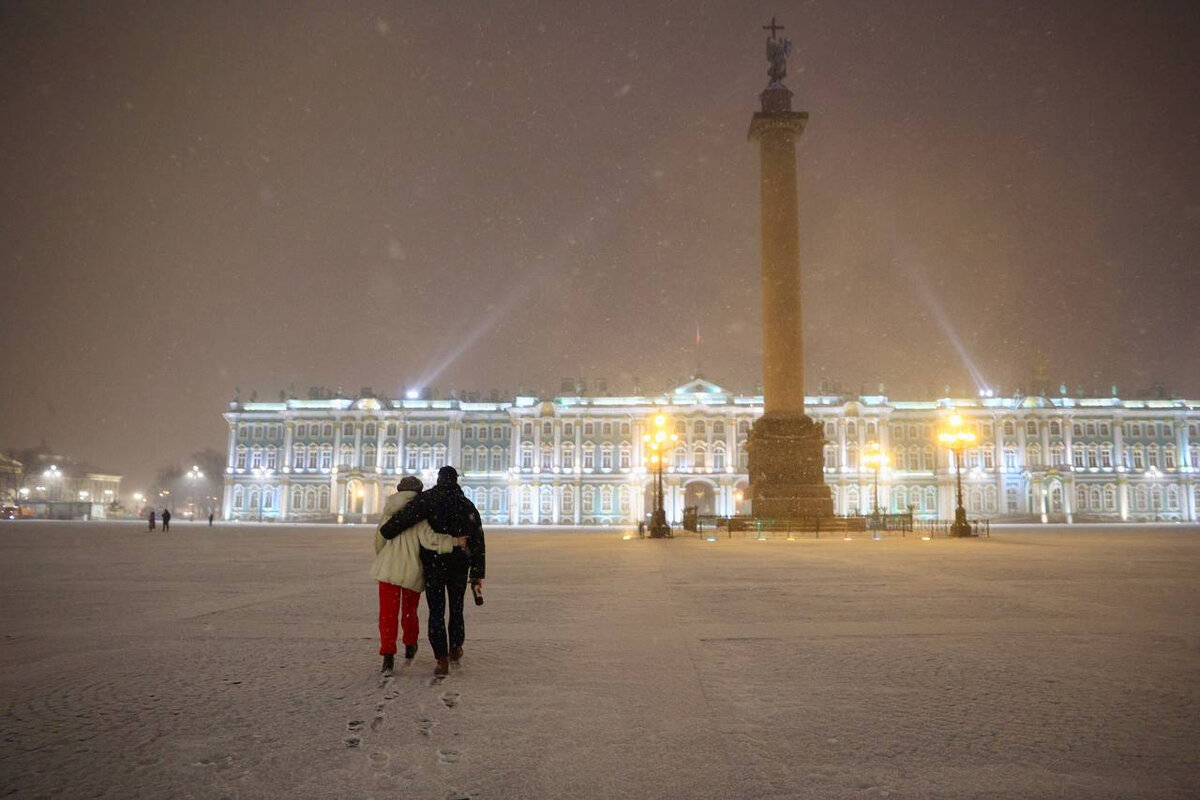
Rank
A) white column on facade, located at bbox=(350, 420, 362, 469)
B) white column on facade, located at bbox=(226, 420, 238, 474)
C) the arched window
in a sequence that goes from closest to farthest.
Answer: the arched window
white column on facade, located at bbox=(350, 420, 362, 469)
white column on facade, located at bbox=(226, 420, 238, 474)

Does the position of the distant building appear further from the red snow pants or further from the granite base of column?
the red snow pants

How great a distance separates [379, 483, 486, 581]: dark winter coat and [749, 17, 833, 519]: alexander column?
95.5 feet

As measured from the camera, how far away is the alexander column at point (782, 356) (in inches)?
1346

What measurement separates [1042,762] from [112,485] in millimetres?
145385

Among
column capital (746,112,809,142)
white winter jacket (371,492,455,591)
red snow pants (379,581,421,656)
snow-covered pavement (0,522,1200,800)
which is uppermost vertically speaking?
column capital (746,112,809,142)

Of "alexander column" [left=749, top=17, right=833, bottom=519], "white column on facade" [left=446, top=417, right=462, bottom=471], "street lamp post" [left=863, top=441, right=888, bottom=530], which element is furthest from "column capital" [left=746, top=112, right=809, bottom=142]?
"white column on facade" [left=446, top=417, right=462, bottom=471]

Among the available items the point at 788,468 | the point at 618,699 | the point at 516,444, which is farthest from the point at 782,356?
the point at 516,444

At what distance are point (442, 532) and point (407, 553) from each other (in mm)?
313

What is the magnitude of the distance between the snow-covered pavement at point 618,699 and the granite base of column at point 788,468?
931 inches

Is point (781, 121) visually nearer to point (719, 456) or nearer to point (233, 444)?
point (719, 456)

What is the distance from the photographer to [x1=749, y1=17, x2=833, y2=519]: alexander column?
3419 centimetres

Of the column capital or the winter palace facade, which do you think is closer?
the column capital

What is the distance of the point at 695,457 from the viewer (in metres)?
73.7

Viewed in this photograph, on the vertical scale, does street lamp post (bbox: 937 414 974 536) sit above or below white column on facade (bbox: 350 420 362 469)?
below
